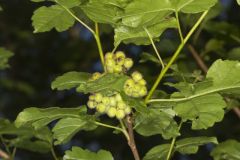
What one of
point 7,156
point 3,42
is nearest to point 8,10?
point 3,42

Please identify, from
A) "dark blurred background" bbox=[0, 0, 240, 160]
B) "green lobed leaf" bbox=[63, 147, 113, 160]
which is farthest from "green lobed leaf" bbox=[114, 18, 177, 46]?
"dark blurred background" bbox=[0, 0, 240, 160]

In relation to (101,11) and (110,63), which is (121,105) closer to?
(110,63)

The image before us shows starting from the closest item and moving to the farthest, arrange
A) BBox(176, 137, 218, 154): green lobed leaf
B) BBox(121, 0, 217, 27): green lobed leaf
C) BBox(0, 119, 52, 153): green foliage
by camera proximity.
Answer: BBox(121, 0, 217, 27): green lobed leaf
BBox(176, 137, 218, 154): green lobed leaf
BBox(0, 119, 52, 153): green foliage

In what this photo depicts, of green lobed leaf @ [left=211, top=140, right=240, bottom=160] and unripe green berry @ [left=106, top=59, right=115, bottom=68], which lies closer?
unripe green berry @ [left=106, top=59, right=115, bottom=68]

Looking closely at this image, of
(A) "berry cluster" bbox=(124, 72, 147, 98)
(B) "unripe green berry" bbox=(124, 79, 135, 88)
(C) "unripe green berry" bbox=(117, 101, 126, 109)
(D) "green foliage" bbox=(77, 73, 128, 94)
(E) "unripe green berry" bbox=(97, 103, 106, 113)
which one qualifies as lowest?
(E) "unripe green berry" bbox=(97, 103, 106, 113)

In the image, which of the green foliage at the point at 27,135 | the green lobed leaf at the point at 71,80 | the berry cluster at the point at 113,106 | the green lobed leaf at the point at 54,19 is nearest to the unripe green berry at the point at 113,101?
the berry cluster at the point at 113,106

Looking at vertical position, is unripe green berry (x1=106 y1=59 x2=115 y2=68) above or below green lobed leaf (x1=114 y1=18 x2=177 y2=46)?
below

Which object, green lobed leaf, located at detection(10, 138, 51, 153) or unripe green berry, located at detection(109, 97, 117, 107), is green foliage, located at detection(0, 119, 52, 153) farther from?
unripe green berry, located at detection(109, 97, 117, 107)

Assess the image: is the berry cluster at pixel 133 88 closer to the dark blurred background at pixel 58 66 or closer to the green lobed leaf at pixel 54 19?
the green lobed leaf at pixel 54 19
